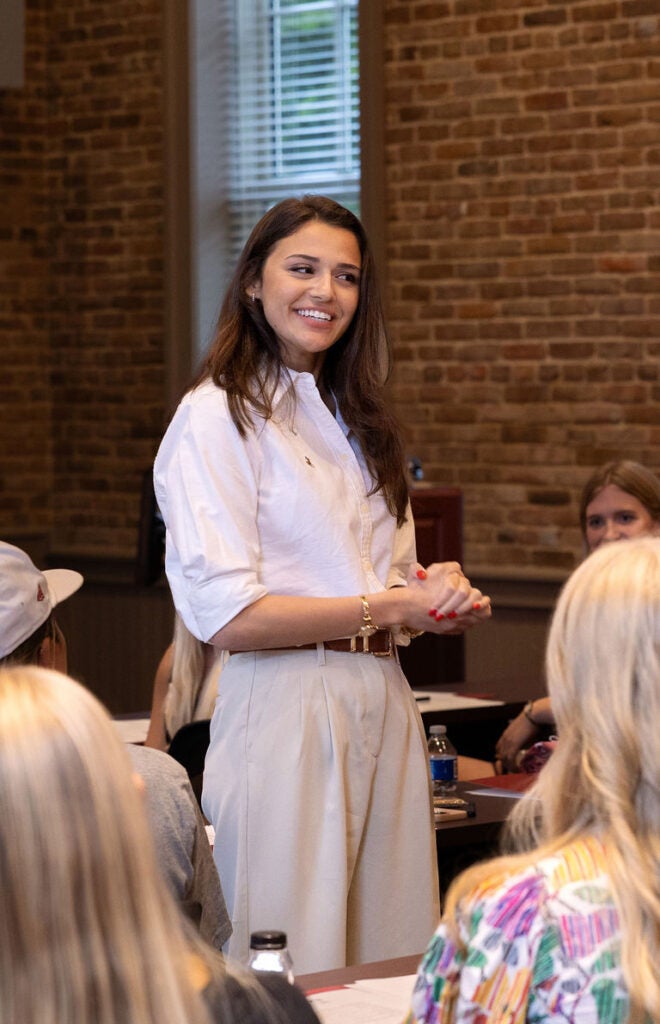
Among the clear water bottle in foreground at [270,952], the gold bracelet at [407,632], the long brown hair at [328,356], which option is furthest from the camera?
the gold bracelet at [407,632]

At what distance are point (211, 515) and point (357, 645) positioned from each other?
0.30 meters

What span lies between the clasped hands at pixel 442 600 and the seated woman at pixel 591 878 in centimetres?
103

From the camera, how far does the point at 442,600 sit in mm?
2439

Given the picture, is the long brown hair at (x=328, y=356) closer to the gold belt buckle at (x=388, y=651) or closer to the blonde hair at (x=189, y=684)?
the gold belt buckle at (x=388, y=651)

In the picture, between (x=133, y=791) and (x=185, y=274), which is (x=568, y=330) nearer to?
(x=185, y=274)

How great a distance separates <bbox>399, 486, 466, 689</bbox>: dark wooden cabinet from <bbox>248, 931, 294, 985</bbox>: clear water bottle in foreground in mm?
3539

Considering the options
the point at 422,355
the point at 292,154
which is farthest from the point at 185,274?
the point at 422,355

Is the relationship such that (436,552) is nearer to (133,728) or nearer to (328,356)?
(133,728)

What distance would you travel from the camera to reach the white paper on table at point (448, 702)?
175 inches

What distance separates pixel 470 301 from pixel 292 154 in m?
1.49

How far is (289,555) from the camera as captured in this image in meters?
2.47

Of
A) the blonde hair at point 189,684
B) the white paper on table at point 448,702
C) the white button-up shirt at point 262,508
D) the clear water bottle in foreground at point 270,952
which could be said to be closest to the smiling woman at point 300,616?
the white button-up shirt at point 262,508

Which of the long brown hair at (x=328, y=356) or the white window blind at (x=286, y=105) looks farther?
the white window blind at (x=286, y=105)

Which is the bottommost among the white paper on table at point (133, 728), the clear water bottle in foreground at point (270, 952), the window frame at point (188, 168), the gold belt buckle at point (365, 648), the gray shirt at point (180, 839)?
the white paper on table at point (133, 728)
